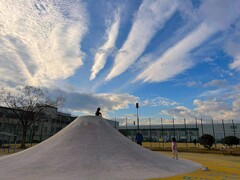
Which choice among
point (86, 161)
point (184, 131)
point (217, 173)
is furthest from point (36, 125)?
point (217, 173)

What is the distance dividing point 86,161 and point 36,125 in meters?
55.0

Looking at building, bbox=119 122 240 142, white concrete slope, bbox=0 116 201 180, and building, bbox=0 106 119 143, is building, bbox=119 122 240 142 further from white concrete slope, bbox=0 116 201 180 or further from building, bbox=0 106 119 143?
white concrete slope, bbox=0 116 201 180

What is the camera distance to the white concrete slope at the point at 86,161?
870cm

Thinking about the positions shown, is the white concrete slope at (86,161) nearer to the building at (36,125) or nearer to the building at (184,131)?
the building at (36,125)

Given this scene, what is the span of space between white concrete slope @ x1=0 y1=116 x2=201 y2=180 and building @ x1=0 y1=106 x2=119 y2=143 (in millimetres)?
33010

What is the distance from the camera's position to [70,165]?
9562 mm

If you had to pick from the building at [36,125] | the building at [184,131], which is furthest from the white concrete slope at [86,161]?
the building at [184,131]

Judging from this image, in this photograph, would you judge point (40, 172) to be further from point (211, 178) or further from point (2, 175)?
point (211, 178)

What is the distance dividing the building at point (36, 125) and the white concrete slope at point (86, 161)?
33.0 meters

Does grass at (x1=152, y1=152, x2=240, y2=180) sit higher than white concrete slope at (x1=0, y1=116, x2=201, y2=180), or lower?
lower

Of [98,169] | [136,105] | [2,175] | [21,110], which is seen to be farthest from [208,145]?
[21,110]

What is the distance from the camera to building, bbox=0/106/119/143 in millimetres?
51812

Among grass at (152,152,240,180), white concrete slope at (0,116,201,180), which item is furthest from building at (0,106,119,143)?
white concrete slope at (0,116,201,180)

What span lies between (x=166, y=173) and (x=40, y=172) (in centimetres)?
584
